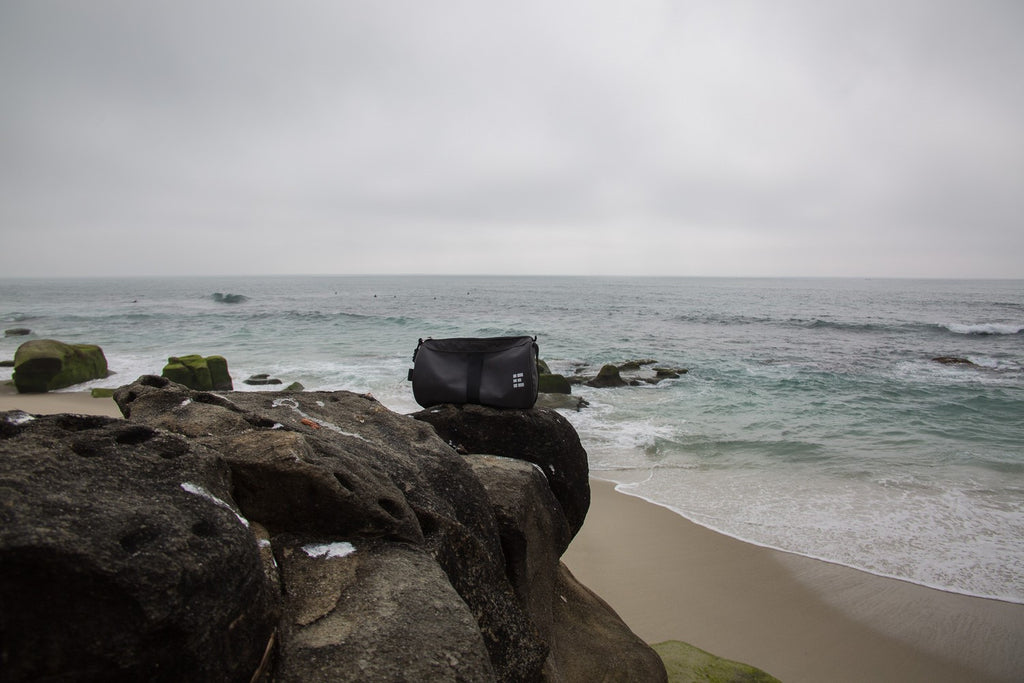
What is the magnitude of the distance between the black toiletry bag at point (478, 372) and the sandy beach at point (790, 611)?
9.26ft

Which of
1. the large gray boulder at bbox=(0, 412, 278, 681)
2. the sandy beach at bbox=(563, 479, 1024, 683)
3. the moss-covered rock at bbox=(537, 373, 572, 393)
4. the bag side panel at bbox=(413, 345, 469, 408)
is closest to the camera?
the large gray boulder at bbox=(0, 412, 278, 681)

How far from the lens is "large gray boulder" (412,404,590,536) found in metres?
→ 4.43

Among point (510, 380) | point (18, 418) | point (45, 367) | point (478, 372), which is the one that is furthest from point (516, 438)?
point (45, 367)

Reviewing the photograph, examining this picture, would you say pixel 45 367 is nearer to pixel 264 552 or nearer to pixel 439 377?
pixel 439 377

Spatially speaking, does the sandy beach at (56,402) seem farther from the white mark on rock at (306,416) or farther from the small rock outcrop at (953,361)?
the small rock outcrop at (953,361)

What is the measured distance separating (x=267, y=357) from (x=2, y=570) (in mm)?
24078

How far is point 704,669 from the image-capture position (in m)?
4.19

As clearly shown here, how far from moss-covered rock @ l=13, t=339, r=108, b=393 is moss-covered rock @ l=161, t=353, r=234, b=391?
10.8 feet

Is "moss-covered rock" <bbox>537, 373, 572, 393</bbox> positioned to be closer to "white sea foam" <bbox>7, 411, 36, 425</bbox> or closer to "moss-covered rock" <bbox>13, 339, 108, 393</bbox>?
"white sea foam" <bbox>7, 411, 36, 425</bbox>

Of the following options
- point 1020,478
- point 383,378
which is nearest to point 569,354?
point 383,378

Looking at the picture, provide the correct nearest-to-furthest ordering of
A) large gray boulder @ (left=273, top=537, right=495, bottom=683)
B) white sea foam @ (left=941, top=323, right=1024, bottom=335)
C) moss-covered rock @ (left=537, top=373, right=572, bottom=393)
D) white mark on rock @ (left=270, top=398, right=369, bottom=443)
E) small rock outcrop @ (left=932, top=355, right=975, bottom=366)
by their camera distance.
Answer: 1. large gray boulder @ (left=273, top=537, right=495, bottom=683)
2. white mark on rock @ (left=270, top=398, right=369, bottom=443)
3. moss-covered rock @ (left=537, top=373, right=572, bottom=393)
4. small rock outcrop @ (left=932, top=355, right=975, bottom=366)
5. white sea foam @ (left=941, top=323, right=1024, bottom=335)

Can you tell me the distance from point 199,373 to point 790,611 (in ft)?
49.1

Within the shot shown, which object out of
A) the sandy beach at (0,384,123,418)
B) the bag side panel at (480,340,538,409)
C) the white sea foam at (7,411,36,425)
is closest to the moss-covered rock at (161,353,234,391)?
the sandy beach at (0,384,123,418)

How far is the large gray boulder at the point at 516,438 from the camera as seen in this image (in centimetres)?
443
